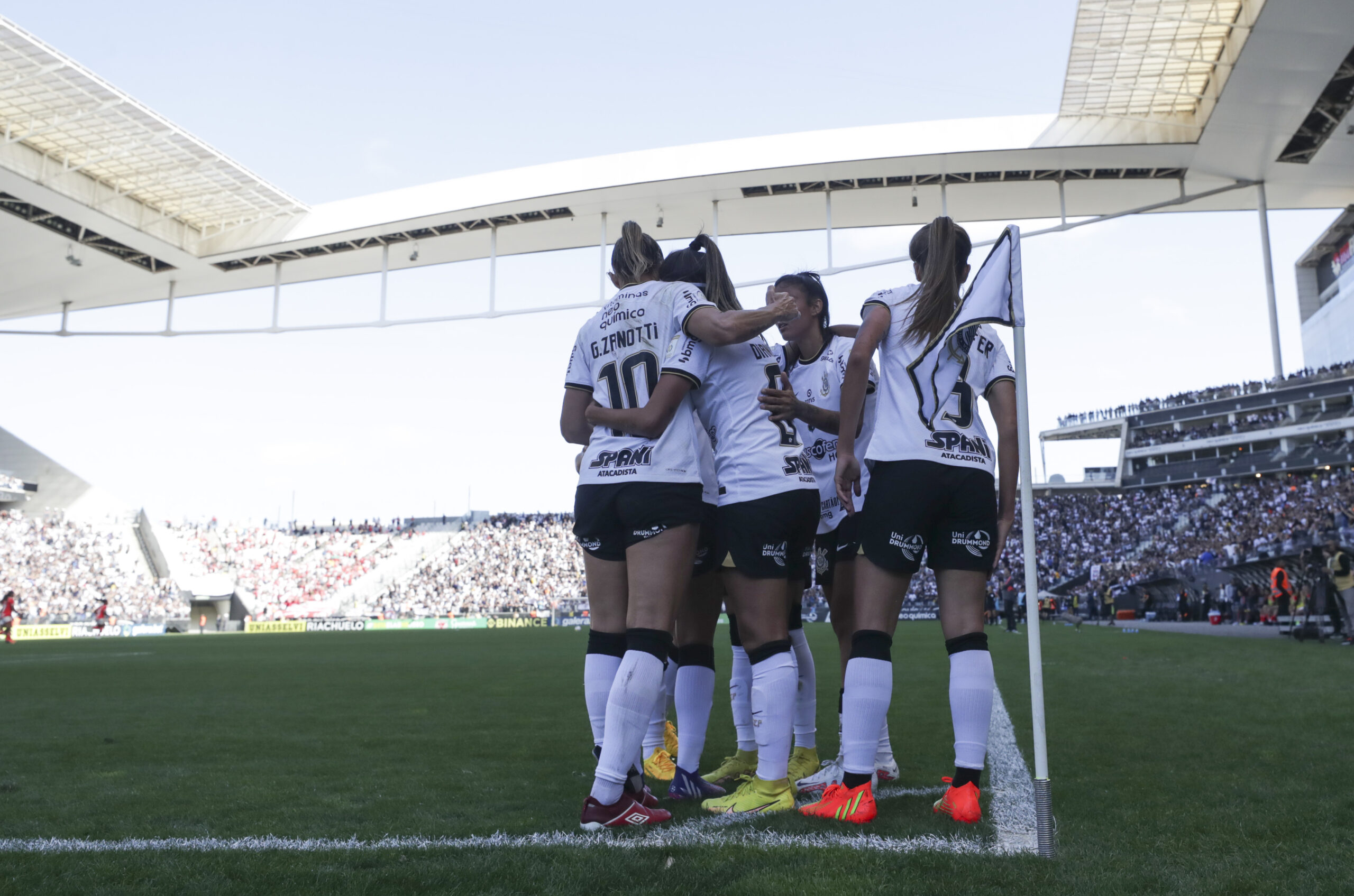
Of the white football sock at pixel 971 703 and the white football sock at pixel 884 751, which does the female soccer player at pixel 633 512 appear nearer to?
the white football sock at pixel 971 703

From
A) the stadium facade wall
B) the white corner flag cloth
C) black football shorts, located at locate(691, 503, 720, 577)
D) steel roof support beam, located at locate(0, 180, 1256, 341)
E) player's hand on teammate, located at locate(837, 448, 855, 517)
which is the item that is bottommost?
black football shorts, located at locate(691, 503, 720, 577)

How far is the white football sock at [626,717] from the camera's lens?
303 cm

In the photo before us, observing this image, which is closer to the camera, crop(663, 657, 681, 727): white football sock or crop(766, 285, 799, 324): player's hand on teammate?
crop(766, 285, 799, 324): player's hand on teammate

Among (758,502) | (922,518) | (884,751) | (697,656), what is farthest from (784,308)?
(884,751)

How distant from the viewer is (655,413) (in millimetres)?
3330

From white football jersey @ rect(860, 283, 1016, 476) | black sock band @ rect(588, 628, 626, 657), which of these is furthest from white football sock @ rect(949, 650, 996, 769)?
black sock band @ rect(588, 628, 626, 657)

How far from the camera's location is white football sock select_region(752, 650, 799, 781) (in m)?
3.31

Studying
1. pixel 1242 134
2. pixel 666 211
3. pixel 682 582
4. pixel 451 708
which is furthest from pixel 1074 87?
pixel 682 582

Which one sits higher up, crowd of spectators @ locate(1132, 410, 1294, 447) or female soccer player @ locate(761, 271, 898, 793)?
crowd of spectators @ locate(1132, 410, 1294, 447)

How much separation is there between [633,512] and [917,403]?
43.0 inches

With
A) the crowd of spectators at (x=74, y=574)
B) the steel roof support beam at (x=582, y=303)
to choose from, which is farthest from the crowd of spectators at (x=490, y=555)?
the steel roof support beam at (x=582, y=303)

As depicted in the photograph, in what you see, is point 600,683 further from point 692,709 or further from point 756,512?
point 756,512

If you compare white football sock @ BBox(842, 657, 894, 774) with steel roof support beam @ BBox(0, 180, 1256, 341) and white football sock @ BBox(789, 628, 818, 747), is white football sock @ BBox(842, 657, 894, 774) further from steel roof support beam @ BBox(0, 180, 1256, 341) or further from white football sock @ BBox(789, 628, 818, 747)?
steel roof support beam @ BBox(0, 180, 1256, 341)

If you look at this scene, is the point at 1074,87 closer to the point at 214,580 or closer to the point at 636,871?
the point at 636,871
